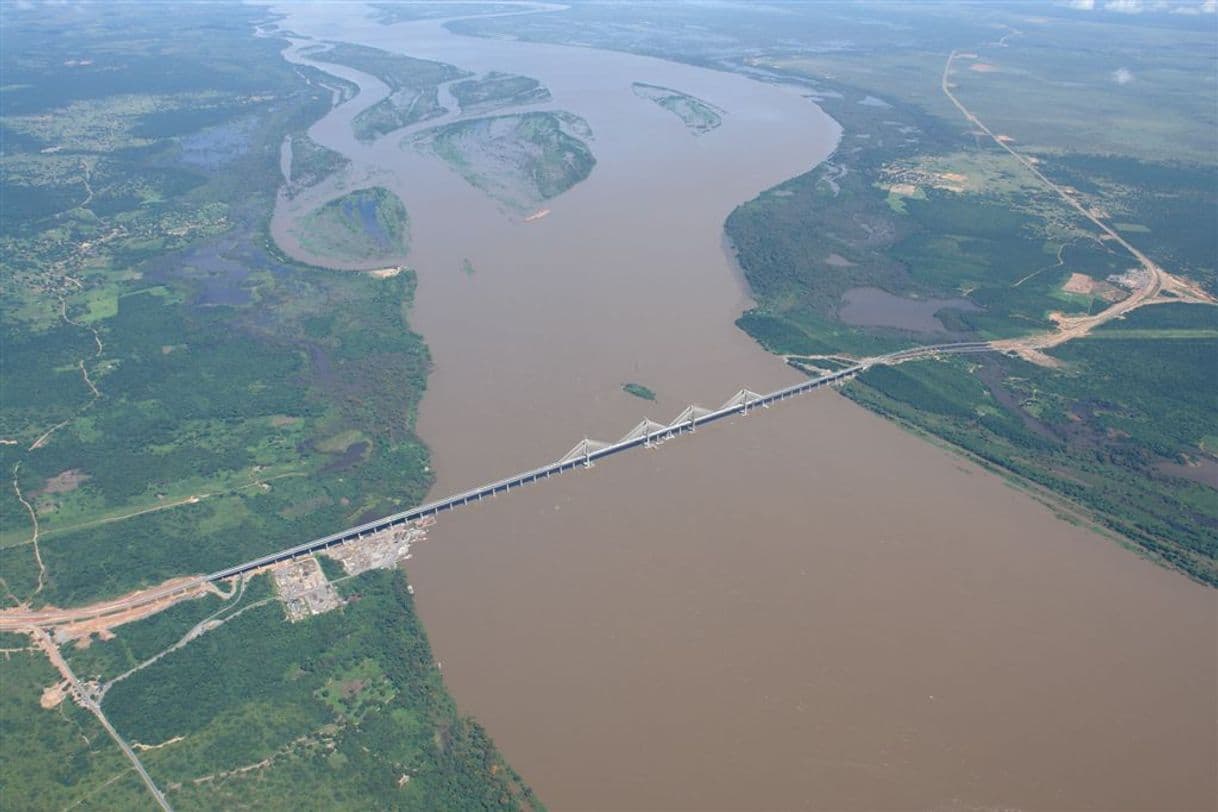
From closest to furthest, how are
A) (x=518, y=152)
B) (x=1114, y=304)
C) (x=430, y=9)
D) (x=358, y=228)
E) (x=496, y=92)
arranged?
(x=1114, y=304) < (x=358, y=228) < (x=518, y=152) < (x=496, y=92) < (x=430, y=9)

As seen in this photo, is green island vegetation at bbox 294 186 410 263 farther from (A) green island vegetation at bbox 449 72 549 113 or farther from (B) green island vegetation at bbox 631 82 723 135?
(B) green island vegetation at bbox 631 82 723 135

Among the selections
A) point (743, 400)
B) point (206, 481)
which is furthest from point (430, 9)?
point (206, 481)

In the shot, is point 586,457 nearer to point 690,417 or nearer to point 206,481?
point 690,417

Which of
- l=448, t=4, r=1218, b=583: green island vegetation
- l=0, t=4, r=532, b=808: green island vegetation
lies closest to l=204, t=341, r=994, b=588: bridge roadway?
l=0, t=4, r=532, b=808: green island vegetation

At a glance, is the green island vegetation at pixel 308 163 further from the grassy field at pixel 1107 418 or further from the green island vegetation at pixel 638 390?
the grassy field at pixel 1107 418

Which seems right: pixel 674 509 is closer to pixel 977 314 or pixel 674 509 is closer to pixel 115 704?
pixel 115 704

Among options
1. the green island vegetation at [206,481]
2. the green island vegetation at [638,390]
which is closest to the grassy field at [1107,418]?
the green island vegetation at [638,390]

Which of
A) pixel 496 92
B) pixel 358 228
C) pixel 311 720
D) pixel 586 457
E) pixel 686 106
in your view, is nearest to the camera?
pixel 311 720
